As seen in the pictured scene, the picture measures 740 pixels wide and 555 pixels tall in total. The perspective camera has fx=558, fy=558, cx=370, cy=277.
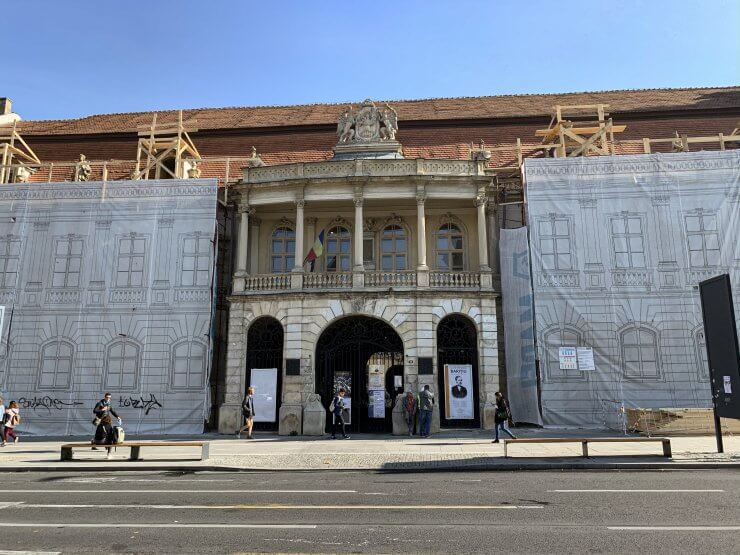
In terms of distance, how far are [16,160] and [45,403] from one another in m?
14.3

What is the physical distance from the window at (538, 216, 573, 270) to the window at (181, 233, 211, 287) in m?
14.0

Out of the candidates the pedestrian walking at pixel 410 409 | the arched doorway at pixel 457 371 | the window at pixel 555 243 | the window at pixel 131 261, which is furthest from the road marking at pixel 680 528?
the window at pixel 131 261

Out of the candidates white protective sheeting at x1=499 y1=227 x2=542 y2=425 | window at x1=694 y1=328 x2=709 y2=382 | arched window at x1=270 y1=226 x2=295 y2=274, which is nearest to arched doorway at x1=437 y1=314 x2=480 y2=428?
white protective sheeting at x1=499 y1=227 x2=542 y2=425

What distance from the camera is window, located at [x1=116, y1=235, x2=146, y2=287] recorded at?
2383 centimetres

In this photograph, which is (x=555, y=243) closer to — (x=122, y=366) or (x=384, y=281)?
(x=384, y=281)

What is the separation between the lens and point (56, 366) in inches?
906

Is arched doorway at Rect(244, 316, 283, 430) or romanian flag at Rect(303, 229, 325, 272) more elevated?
romanian flag at Rect(303, 229, 325, 272)

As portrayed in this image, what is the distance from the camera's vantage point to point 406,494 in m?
9.38

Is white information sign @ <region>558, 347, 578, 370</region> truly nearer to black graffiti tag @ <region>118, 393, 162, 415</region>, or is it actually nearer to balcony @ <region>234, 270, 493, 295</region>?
balcony @ <region>234, 270, 493, 295</region>

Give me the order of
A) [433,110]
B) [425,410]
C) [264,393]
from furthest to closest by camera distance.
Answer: [433,110] < [264,393] < [425,410]

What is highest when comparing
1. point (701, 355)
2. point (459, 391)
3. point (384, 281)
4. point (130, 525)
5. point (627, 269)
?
point (627, 269)

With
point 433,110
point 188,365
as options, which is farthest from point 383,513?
point 433,110

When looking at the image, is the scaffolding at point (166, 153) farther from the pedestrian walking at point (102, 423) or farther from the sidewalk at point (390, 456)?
the sidewalk at point (390, 456)

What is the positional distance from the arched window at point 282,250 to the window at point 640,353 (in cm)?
1465
